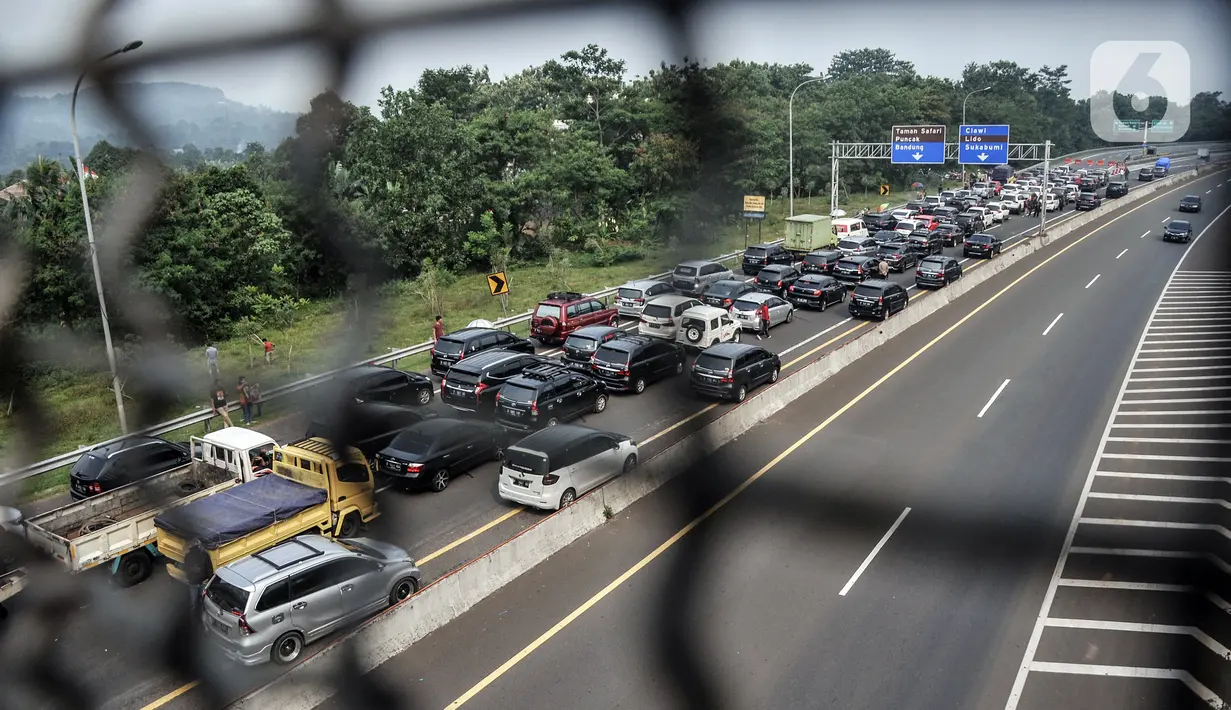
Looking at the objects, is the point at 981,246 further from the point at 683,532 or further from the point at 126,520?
the point at 683,532

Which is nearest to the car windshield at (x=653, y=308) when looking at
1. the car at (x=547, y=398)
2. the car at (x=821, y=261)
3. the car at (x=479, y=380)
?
the car at (x=547, y=398)

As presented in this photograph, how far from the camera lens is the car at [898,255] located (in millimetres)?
20234

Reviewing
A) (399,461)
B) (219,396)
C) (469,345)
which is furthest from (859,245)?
(219,396)

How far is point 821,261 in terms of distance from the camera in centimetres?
1850

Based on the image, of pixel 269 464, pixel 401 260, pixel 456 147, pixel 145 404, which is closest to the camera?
pixel 401 260

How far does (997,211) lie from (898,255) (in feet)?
33.8

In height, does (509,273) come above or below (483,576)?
above

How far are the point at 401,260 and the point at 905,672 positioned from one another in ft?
13.7

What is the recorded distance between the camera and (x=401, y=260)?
5.16ft

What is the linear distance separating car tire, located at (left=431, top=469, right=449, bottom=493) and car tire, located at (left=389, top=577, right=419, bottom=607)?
6.20ft

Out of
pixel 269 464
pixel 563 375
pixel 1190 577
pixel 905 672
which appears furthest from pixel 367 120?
pixel 563 375

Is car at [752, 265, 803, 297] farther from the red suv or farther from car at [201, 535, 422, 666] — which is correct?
car at [201, 535, 422, 666]

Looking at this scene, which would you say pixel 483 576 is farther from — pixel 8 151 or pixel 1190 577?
pixel 1190 577

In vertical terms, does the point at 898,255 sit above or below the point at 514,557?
above
